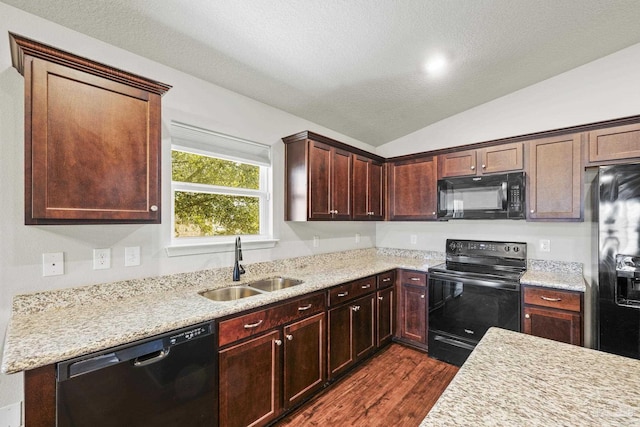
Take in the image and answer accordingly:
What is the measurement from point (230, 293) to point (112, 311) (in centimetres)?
80

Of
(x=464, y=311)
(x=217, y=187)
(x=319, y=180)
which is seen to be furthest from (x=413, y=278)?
(x=217, y=187)

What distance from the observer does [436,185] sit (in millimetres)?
3320

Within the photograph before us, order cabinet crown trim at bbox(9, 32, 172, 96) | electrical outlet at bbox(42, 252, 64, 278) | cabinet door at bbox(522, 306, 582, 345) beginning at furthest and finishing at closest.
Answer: cabinet door at bbox(522, 306, 582, 345)
electrical outlet at bbox(42, 252, 64, 278)
cabinet crown trim at bbox(9, 32, 172, 96)

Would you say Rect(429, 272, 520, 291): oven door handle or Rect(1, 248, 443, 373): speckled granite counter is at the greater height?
Rect(1, 248, 443, 373): speckled granite counter

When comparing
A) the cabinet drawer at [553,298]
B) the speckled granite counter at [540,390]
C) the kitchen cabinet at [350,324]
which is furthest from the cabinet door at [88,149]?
the cabinet drawer at [553,298]

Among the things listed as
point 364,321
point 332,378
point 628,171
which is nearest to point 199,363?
point 332,378

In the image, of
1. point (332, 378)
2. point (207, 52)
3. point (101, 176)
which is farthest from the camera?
point (332, 378)

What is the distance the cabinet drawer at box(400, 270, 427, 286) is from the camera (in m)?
3.10

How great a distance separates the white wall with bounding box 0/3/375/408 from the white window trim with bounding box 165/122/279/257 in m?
0.05

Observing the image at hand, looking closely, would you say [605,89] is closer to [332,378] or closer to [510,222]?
[510,222]

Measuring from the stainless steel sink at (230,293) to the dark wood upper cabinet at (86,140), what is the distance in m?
0.76

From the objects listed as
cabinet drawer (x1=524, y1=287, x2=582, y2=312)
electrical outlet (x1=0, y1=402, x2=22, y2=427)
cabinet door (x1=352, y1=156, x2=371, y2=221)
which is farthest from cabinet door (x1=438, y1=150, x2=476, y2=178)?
electrical outlet (x1=0, y1=402, x2=22, y2=427)

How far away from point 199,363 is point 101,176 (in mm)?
1113

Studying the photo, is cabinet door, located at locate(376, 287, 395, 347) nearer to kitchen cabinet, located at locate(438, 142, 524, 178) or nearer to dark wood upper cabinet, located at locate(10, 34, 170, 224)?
kitchen cabinet, located at locate(438, 142, 524, 178)
